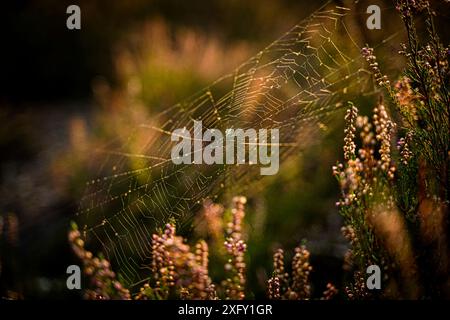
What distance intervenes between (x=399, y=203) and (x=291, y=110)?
1.44m

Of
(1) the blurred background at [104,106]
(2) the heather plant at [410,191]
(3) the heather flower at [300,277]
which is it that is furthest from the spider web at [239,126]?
(3) the heather flower at [300,277]

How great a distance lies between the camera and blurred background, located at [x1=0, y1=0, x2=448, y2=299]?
318 cm

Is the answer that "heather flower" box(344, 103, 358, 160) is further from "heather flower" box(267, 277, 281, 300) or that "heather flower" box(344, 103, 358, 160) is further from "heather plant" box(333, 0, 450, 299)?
"heather flower" box(267, 277, 281, 300)

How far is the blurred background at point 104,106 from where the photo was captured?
3178mm

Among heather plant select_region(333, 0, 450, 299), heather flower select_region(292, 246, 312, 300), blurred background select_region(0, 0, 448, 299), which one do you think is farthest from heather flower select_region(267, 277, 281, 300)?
A: blurred background select_region(0, 0, 448, 299)

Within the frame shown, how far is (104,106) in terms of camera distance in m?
5.84

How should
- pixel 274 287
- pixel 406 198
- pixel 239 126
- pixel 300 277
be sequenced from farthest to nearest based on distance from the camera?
pixel 239 126, pixel 300 277, pixel 274 287, pixel 406 198

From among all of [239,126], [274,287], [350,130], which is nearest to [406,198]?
[350,130]

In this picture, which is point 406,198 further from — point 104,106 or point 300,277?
point 104,106

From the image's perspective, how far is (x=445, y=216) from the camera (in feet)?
4.78

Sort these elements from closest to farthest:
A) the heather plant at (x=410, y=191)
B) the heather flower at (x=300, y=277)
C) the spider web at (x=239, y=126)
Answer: the heather plant at (x=410, y=191) → the heather flower at (x=300, y=277) → the spider web at (x=239, y=126)

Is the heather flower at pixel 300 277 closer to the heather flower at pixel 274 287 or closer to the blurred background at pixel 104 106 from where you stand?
the heather flower at pixel 274 287

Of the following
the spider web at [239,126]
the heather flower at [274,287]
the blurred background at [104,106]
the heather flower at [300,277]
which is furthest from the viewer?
the blurred background at [104,106]

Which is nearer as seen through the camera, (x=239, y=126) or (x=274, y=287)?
(x=274, y=287)
